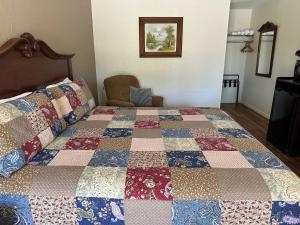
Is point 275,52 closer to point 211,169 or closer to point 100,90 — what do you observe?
point 100,90

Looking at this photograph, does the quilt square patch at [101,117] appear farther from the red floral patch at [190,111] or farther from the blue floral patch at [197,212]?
the blue floral patch at [197,212]

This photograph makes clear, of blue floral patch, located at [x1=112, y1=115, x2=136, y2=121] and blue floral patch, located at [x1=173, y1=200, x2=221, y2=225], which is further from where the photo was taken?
blue floral patch, located at [x1=112, y1=115, x2=136, y2=121]

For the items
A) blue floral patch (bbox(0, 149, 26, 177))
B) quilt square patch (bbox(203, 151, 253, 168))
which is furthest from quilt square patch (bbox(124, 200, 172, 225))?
blue floral patch (bbox(0, 149, 26, 177))

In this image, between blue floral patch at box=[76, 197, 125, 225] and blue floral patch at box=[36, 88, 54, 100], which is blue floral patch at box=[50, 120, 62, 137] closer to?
blue floral patch at box=[36, 88, 54, 100]

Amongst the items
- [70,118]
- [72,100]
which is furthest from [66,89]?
[70,118]

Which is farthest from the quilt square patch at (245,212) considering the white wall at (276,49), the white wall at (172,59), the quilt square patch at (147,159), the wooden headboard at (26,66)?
the white wall at (276,49)

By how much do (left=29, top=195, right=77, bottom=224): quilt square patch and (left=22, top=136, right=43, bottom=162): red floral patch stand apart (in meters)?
0.29

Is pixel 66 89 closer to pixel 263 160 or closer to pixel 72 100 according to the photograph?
pixel 72 100

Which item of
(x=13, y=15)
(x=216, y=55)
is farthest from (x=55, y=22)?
(x=216, y=55)

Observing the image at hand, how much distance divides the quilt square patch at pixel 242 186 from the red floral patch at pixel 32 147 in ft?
3.64

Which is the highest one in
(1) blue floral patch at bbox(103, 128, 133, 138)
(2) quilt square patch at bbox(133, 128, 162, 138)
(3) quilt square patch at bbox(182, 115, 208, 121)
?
(3) quilt square patch at bbox(182, 115, 208, 121)

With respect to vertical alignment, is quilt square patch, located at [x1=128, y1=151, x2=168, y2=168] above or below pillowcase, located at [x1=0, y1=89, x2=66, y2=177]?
below

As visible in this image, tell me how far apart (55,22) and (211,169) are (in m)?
2.27

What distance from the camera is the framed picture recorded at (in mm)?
3703
